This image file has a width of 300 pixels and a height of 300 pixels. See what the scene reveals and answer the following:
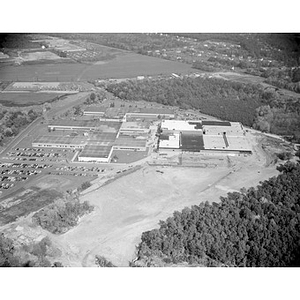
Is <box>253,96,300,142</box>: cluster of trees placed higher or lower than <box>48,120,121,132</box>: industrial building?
higher

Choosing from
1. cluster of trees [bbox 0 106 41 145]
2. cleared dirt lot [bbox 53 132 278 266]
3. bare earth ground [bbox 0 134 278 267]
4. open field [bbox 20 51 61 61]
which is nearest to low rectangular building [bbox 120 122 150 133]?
bare earth ground [bbox 0 134 278 267]

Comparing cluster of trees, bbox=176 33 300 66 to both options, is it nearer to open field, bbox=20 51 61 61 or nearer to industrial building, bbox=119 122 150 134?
industrial building, bbox=119 122 150 134

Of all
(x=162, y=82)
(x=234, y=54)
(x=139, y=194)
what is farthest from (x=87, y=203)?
(x=234, y=54)

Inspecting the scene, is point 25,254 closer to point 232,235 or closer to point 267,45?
point 232,235

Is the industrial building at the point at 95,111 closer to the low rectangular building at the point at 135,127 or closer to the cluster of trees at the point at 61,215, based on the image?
the low rectangular building at the point at 135,127

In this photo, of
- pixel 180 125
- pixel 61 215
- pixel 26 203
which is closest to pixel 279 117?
pixel 180 125
